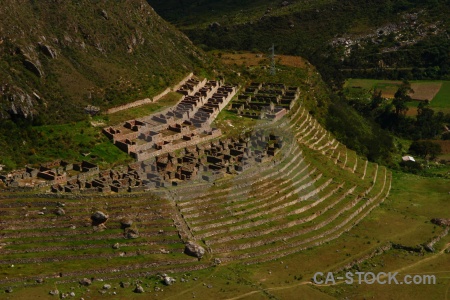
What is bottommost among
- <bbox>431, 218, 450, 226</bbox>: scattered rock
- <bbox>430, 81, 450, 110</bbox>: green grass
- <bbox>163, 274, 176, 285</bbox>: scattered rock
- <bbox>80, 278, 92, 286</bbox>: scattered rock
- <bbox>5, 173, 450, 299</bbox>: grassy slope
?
<bbox>80, 278, 92, 286</bbox>: scattered rock

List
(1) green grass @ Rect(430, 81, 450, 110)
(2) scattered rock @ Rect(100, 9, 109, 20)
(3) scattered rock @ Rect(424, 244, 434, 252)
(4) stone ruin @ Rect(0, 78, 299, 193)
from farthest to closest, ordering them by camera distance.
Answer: (1) green grass @ Rect(430, 81, 450, 110), (2) scattered rock @ Rect(100, 9, 109, 20), (3) scattered rock @ Rect(424, 244, 434, 252), (4) stone ruin @ Rect(0, 78, 299, 193)

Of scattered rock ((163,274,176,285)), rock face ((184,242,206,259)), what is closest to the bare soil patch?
rock face ((184,242,206,259))

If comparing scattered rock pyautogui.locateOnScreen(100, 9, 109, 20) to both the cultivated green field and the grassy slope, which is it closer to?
the grassy slope

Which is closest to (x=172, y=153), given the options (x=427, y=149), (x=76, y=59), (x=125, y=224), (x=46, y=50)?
(x=125, y=224)

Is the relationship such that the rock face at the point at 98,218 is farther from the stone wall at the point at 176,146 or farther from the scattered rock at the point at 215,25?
the scattered rock at the point at 215,25

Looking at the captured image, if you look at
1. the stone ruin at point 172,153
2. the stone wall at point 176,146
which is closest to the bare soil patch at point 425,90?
the stone ruin at point 172,153

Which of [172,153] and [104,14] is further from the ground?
[104,14]

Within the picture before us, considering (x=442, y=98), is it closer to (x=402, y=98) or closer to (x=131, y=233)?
(x=402, y=98)
